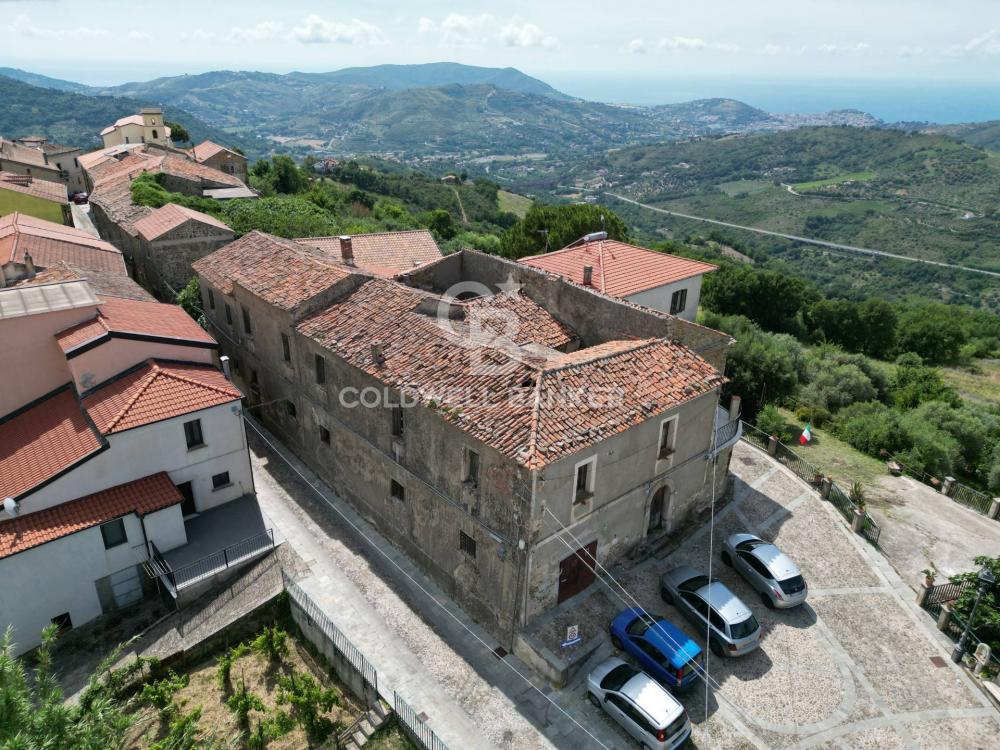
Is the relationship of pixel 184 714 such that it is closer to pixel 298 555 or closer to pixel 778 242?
pixel 298 555

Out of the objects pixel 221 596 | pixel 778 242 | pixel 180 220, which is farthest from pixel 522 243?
pixel 778 242

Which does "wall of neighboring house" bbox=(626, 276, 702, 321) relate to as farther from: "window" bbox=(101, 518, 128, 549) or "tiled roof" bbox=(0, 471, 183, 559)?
"window" bbox=(101, 518, 128, 549)

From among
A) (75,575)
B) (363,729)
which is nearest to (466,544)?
(363,729)

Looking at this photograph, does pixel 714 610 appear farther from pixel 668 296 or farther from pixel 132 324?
pixel 132 324

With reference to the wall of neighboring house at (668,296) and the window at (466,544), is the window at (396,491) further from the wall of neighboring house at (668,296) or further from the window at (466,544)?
the wall of neighboring house at (668,296)

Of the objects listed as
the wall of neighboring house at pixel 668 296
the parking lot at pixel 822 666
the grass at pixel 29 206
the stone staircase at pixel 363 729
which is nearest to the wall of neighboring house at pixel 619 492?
the parking lot at pixel 822 666

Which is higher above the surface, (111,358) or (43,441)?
(111,358)

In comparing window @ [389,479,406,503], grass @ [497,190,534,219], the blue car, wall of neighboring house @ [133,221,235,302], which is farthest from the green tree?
grass @ [497,190,534,219]
